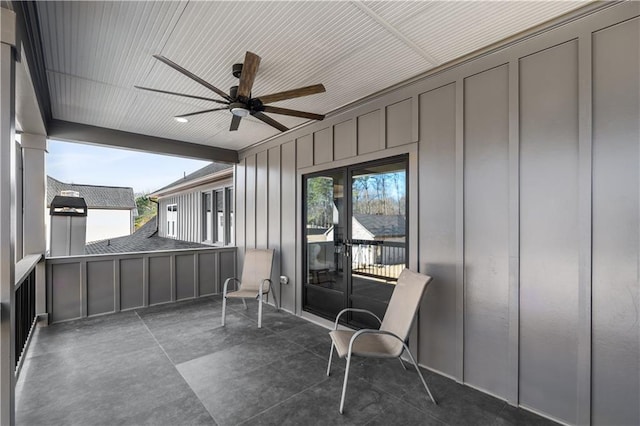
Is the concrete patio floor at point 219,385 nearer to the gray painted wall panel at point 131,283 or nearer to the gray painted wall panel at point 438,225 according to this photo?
the gray painted wall panel at point 438,225

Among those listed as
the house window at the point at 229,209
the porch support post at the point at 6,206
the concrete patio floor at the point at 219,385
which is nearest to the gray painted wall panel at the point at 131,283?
the concrete patio floor at the point at 219,385

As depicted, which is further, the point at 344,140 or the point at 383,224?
the point at 344,140

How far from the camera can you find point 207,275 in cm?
552

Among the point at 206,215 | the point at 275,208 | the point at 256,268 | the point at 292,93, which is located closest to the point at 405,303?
the point at 292,93

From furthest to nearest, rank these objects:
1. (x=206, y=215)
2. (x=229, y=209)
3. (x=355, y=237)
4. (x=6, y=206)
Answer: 1. (x=206, y=215)
2. (x=229, y=209)
3. (x=355, y=237)
4. (x=6, y=206)

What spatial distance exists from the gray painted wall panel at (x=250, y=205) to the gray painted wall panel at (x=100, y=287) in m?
2.18

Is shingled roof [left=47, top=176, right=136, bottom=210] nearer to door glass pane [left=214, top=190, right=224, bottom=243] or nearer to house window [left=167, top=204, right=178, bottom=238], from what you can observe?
house window [left=167, top=204, right=178, bottom=238]

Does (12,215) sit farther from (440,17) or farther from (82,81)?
(440,17)

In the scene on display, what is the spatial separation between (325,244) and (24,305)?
11.2ft

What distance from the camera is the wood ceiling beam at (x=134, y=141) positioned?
13.5 feet

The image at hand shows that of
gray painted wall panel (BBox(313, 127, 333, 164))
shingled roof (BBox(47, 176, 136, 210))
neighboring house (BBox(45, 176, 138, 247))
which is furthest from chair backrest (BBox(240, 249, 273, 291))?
shingled roof (BBox(47, 176, 136, 210))

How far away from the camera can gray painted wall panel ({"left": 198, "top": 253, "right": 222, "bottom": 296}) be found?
17.8ft

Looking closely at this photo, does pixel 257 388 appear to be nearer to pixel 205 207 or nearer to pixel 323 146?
pixel 323 146

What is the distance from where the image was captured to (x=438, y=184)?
9.12ft
